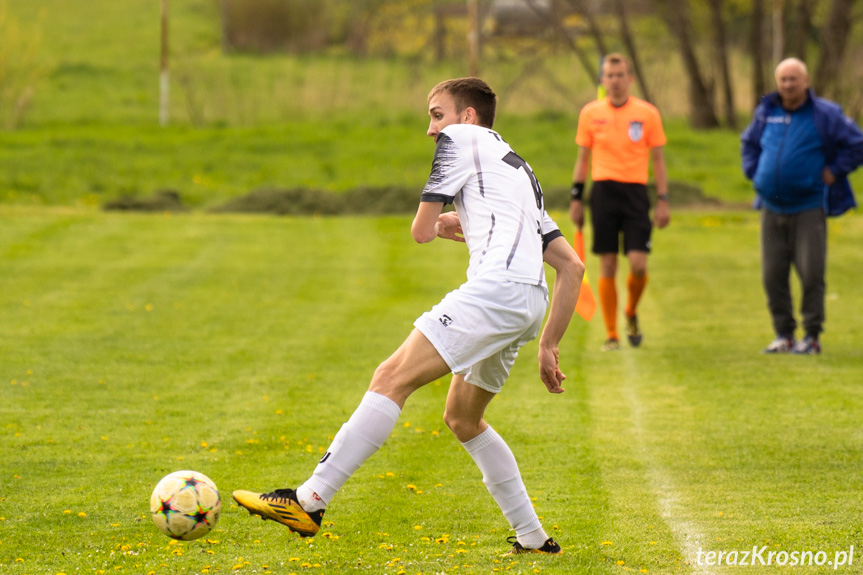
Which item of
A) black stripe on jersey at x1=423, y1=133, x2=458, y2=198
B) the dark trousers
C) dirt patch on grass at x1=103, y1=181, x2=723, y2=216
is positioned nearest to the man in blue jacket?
the dark trousers

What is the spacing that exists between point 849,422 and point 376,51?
3263 centimetres

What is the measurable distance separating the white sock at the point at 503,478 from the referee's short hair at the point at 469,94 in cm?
130

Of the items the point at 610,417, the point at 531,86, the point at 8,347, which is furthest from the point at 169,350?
the point at 531,86

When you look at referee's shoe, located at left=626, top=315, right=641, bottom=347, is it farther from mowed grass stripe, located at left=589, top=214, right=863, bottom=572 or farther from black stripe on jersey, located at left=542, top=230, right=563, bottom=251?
black stripe on jersey, located at left=542, top=230, right=563, bottom=251

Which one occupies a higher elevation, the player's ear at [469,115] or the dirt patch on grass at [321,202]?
the player's ear at [469,115]

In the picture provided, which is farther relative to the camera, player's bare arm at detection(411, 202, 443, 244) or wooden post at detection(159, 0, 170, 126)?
wooden post at detection(159, 0, 170, 126)

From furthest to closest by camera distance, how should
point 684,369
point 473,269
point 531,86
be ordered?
point 531,86
point 684,369
point 473,269

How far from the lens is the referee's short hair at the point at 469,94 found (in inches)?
169

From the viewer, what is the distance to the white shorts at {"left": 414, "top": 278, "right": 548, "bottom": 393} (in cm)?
399

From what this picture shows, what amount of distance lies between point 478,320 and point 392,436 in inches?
117

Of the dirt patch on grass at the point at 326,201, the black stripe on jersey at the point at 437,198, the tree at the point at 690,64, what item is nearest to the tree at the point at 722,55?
the tree at the point at 690,64

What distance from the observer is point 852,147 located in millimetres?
9281

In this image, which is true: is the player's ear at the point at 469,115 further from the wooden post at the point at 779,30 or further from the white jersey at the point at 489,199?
the wooden post at the point at 779,30

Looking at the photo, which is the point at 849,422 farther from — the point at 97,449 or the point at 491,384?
the point at 97,449
